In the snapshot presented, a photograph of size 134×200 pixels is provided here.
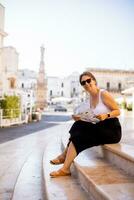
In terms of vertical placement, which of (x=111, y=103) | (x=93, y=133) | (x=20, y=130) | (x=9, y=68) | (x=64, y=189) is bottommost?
(x=20, y=130)

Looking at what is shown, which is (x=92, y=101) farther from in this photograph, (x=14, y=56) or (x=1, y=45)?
(x=14, y=56)

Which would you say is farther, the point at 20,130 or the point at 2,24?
the point at 2,24

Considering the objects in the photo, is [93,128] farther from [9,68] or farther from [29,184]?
[9,68]

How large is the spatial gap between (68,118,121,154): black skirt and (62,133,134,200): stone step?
0.17 m

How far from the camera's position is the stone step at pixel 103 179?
2.80 m

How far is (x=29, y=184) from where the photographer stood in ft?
13.4

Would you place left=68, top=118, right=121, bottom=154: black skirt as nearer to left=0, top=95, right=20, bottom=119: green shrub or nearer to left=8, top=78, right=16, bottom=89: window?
left=0, top=95, right=20, bottom=119: green shrub

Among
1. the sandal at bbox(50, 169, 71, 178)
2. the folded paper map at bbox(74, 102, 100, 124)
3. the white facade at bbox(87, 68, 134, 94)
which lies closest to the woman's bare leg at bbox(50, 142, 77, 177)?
the sandal at bbox(50, 169, 71, 178)

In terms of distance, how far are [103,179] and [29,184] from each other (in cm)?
117

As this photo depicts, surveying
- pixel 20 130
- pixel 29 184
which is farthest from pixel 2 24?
pixel 29 184

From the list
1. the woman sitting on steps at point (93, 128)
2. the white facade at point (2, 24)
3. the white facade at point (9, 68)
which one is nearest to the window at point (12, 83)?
the white facade at point (9, 68)

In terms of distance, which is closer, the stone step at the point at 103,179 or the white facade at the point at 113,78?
the stone step at the point at 103,179

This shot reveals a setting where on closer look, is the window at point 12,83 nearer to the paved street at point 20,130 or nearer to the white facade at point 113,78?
the paved street at point 20,130

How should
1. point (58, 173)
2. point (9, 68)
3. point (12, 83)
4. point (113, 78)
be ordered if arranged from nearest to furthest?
1. point (58, 173)
2. point (9, 68)
3. point (12, 83)
4. point (113, 78)
